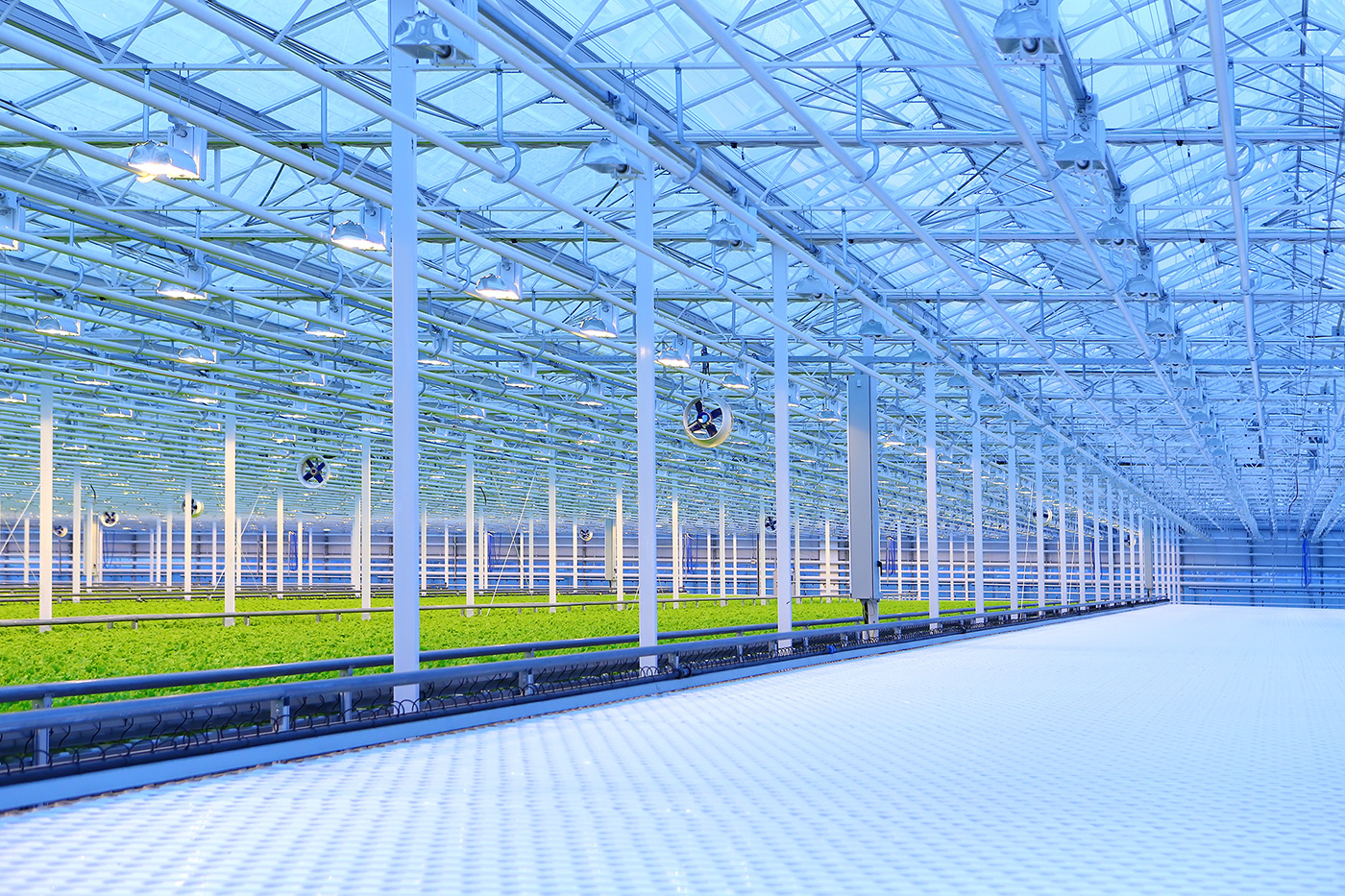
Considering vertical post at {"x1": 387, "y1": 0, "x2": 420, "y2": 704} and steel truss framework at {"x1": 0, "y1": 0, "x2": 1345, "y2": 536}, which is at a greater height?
steel truss framework at {"x1": 0, "y1": 0, "x2": 1345, "y2": 536}

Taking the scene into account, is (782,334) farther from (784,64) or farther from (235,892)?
(235,892)

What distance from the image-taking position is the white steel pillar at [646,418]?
1255 cm

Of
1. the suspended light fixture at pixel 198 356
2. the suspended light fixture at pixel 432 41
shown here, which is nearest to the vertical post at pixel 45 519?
the suspended light fixture at pixel 198 356

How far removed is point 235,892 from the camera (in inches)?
165

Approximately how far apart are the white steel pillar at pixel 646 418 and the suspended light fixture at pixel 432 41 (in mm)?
3918

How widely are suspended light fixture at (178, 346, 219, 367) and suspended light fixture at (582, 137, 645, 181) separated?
41.3 feet

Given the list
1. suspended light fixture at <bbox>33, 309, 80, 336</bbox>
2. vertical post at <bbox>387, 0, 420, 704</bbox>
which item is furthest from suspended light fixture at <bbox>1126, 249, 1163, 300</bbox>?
suspended light fixture at <bbox>33, 309, 80, 336</bbox>

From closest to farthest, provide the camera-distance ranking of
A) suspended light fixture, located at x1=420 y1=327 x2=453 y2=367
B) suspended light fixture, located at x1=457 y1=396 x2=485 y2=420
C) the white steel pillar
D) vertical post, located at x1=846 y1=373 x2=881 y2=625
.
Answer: the white steel pillar, vertical post, located at x1=846 y1=373 x2=881 y2=625, suspended light fixture, located at x1=420 y1=327 x2=453 y2=367, suspended light fixture, located at x1=457 y1=396 x2=485 y2=420

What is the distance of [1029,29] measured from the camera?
27.9ft

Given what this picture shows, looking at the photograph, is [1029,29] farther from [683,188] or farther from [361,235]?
[683,188]

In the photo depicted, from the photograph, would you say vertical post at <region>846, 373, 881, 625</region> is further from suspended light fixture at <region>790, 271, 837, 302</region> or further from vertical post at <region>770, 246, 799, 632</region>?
suspended light fixture at <region>790, 271, 837, 302</region>

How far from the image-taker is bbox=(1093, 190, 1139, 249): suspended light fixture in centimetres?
1462

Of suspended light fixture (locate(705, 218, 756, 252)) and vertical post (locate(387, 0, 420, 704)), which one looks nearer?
vertical post (locate(387, 0, 420, 704))

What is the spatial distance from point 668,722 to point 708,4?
21.7 ft
